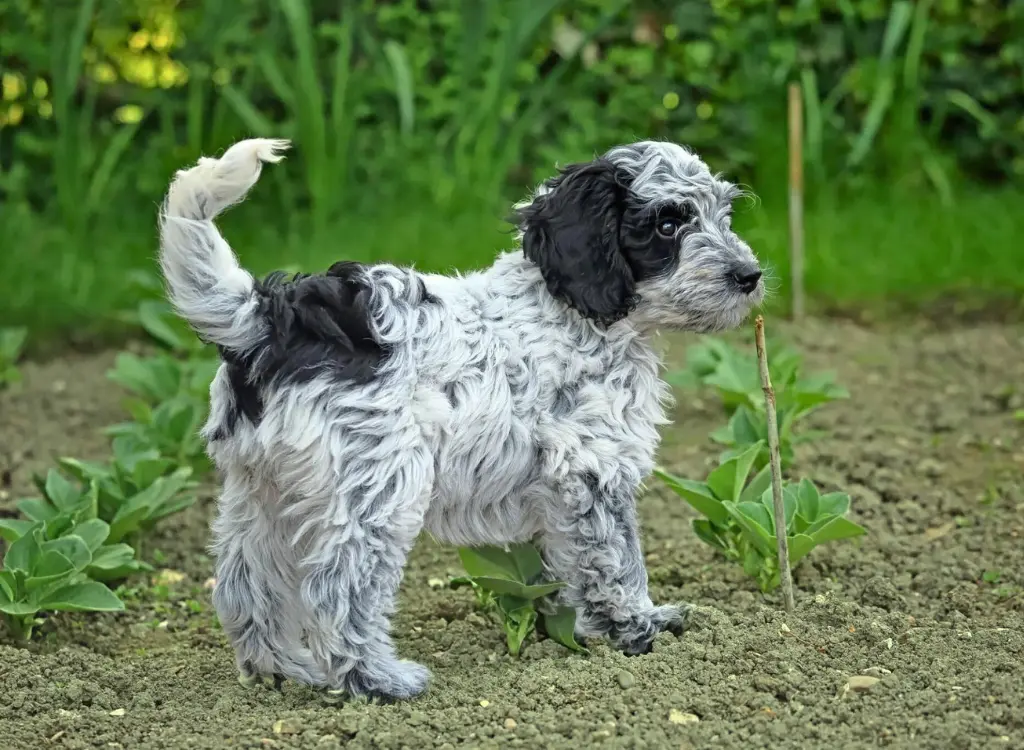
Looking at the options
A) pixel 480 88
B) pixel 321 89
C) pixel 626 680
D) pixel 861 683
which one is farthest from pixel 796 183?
pixel 626 680

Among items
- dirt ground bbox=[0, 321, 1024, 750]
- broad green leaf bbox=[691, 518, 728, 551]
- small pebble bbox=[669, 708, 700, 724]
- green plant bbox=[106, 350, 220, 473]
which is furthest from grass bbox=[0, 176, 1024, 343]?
small pebble bbox=[669, 708, 700, 724]

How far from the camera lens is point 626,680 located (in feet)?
12.6

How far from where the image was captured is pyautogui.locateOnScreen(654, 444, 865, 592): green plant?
14.2ft

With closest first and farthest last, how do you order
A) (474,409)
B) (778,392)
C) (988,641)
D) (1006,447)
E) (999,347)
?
1. (474,409)
2. (988,641)
3. (778,392)
4. (1006,447)
5. (999,347)

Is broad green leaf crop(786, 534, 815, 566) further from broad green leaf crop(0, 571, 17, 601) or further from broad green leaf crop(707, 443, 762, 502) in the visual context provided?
broad green leaf crop(0, 571, 17, 601)

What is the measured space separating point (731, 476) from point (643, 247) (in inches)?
34.0

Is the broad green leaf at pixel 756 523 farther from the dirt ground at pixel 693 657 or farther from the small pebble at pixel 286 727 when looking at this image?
the small pebble at pixel 286 727

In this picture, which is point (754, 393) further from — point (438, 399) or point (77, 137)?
point (77, 137)

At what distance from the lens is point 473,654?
4.24 meters

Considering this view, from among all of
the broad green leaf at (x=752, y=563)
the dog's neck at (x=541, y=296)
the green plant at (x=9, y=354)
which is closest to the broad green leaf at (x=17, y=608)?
the dog's neck at (x=541, y=296)

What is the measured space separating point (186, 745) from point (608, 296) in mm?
1631

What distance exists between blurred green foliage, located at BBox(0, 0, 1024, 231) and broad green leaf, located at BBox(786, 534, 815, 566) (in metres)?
4.70

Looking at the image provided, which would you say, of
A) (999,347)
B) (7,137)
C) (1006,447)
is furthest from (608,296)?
(7,137)

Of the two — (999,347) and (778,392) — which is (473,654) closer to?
(778,392)
